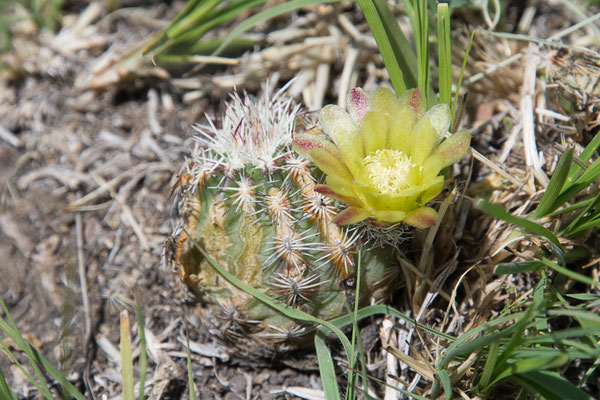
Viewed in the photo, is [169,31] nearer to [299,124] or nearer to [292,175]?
[299,124]

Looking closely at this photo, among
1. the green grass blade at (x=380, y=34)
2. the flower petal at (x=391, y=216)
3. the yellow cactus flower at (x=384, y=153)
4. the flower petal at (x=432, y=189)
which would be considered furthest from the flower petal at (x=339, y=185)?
the green grass blade at (x=380, y=34)

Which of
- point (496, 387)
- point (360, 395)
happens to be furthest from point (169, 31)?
point (496, 387)

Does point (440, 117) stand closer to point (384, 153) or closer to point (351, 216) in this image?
point (384, 153)

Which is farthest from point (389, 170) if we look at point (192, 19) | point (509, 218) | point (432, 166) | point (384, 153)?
point (192, 19)

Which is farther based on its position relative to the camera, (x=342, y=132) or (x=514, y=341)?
(x=342, y=132)

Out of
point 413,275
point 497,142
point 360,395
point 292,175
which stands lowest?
point 360,395

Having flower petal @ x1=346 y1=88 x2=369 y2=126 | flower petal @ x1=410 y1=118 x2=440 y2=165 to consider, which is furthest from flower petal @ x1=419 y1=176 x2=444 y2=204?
flower petal @ x1=346 y1=88 x2=369 y2=126
